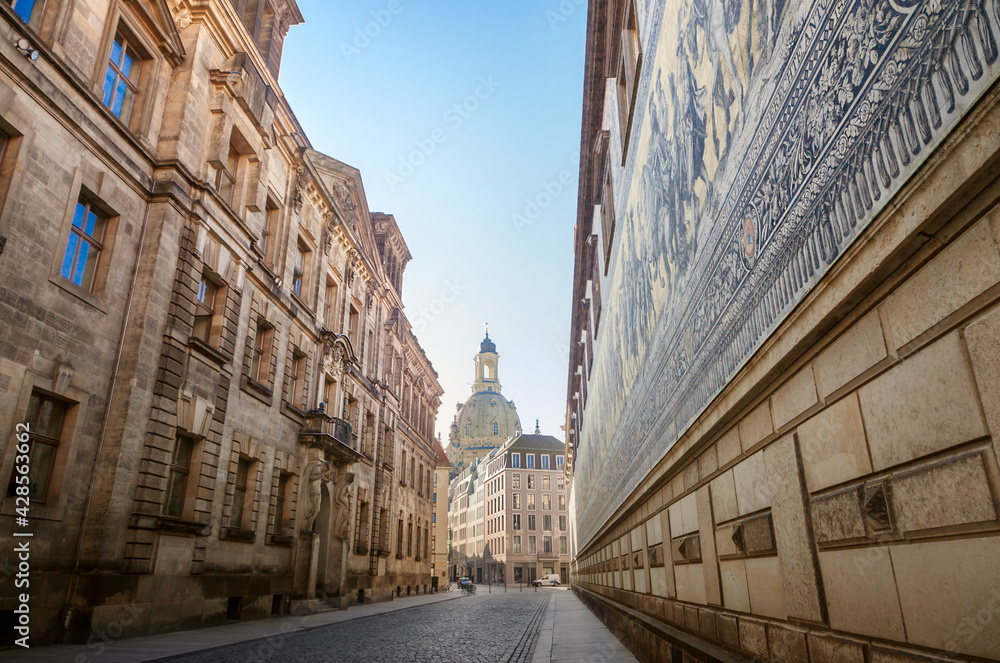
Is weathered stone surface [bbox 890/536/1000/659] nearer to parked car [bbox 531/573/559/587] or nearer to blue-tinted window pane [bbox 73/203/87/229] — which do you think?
blue-tinted window pane [bbox 73/203/87/229]

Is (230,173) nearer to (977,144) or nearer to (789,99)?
(789,99)

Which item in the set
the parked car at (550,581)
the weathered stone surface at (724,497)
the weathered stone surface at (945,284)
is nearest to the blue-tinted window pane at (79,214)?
the weathered stone surface at (724,497)

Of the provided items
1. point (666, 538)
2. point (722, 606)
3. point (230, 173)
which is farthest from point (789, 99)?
point (230, 173)

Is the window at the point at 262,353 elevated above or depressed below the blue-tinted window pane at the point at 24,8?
below

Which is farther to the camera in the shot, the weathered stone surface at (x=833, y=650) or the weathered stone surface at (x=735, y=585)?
the weathered stone surface at (x=735, y=585)

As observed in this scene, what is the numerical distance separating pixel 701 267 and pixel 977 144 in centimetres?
304

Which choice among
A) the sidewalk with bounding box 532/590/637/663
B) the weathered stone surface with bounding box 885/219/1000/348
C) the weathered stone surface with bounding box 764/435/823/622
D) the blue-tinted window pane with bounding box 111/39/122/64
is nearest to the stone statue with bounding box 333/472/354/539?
the sidewalk with bounding box 532/590/637/663

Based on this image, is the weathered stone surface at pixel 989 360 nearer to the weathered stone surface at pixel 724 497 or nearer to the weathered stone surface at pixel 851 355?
the weathered stone surface at pixel 851 355

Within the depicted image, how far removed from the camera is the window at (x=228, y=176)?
14979 mm

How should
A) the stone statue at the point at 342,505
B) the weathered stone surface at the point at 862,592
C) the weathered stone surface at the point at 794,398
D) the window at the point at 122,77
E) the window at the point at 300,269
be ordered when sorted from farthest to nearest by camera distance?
the stone statue at the point at 342,505
the window at the point at 300,269
the window at the point at 122,77
the weathered stone surface at the point at 794,398
the weathered stone surface at the point at 862,592

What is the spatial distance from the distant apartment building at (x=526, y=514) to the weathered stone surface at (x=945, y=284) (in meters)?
86.1

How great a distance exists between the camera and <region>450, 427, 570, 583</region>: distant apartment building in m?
86.8

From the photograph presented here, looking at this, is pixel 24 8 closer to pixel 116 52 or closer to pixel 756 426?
pixel 116 52

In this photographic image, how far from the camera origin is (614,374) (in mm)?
12586
